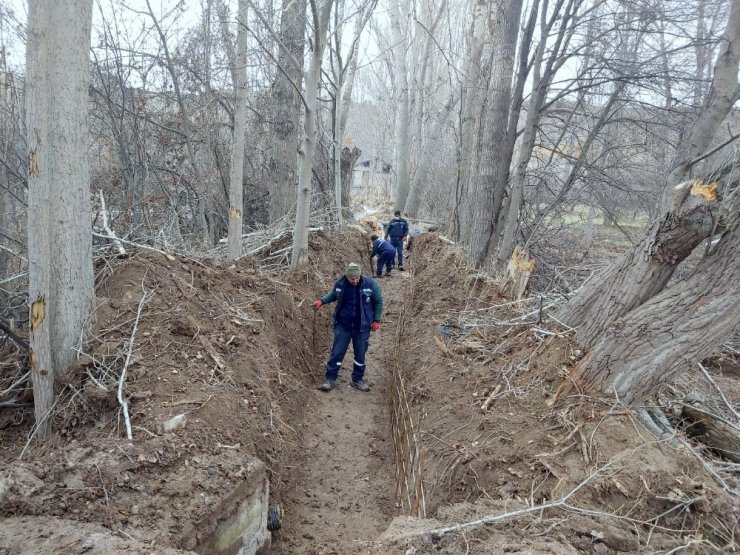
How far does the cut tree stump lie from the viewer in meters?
3.46

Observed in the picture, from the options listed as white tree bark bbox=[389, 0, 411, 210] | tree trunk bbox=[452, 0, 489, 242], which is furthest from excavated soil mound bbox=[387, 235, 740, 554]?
white tree bark bbox=[389, 0, 411, 210]

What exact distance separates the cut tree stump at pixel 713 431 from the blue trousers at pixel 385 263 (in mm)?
8500

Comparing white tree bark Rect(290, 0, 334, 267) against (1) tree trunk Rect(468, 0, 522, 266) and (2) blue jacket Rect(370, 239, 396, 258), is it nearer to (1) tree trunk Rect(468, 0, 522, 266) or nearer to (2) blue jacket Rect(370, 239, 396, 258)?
(1) tree trunk Rect(468, 0, 522, 266)

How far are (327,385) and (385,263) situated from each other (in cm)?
616

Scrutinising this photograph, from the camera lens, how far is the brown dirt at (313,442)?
9.19ft

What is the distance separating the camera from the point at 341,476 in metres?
5.07

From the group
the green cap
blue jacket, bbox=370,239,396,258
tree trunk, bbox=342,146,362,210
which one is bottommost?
blue jacket, bbox=370,239,396,258

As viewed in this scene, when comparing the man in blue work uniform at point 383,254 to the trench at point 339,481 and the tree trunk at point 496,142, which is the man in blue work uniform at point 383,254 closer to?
the tree trunk at point 496,142

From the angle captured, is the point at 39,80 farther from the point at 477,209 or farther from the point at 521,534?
the point at 477,209

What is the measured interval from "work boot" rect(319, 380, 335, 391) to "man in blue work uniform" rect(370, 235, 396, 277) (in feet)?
17.4

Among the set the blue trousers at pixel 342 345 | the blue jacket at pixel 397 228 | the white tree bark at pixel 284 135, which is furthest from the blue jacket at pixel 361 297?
the blue jacket at pixel 397 228

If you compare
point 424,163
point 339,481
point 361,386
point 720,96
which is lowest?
point 339,481

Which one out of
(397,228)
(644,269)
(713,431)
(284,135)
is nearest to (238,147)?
(284,135)

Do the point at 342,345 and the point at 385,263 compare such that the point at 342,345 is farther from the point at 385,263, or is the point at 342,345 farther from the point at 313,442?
the point at 385,263
